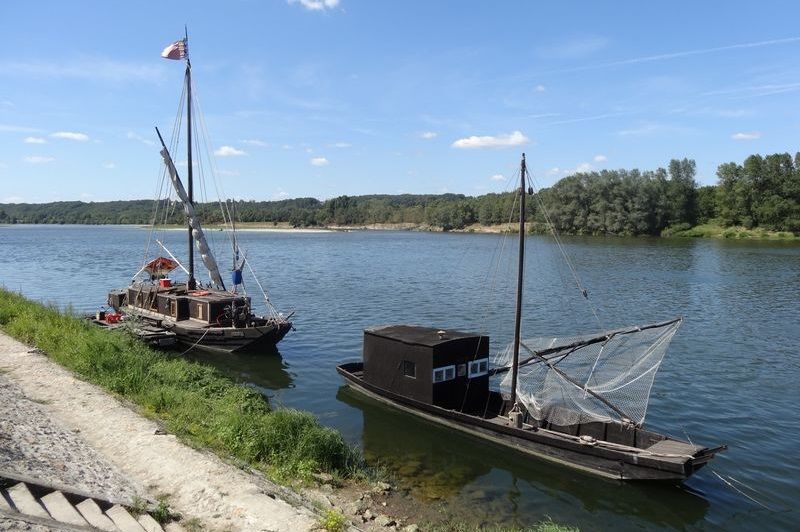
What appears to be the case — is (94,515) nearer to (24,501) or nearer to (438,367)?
(24,501)

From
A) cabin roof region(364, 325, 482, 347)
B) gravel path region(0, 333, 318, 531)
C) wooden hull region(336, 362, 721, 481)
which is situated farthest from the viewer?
cabin roof region(364, 325, 482, 347)

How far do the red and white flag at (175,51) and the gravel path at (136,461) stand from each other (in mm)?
23832

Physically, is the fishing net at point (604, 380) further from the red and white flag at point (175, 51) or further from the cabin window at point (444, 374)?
the red and white flag at point (175, 51)

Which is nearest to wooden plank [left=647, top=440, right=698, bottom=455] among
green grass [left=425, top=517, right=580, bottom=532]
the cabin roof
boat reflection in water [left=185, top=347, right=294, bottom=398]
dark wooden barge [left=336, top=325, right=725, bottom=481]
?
dark wooden barge [left=336, top=325, right=725, bottom=481]

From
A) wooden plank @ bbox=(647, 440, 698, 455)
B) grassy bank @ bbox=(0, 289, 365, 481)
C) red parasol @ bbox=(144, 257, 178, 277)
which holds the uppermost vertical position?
red parasol @ bbox=(144, 257, 178, 277)

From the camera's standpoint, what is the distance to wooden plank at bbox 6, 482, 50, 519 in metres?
9.71

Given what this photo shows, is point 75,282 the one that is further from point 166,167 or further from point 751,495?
point 751,495

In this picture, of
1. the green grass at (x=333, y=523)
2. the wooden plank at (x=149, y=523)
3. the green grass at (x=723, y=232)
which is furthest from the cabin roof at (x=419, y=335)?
Result: the green grass at (x=723, y=232)

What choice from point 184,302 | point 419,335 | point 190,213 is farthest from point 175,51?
point 419,335

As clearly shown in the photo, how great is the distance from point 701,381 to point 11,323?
31.3 meters

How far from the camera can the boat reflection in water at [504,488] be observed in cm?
1542

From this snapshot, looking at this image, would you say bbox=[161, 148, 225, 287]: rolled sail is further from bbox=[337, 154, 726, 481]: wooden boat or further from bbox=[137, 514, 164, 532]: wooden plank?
bbox=[137, 514, 164, 532]: wooden plank

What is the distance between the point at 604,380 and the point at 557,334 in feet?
49.9

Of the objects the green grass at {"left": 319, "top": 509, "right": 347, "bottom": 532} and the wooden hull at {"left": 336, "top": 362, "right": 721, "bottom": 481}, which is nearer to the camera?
the green grass at {"left": 319, "top": 509, "right": 347, "bottom": 532}
